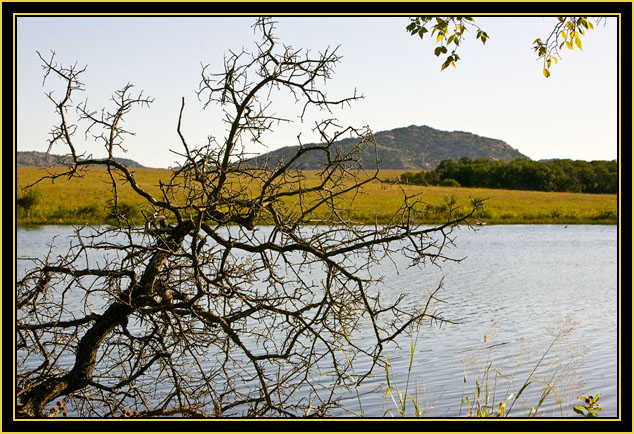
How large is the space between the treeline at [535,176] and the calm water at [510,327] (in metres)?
37.2

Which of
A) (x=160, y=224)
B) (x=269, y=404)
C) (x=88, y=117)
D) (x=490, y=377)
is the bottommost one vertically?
(x=490, y=377)

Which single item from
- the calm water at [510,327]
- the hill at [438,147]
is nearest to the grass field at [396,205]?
the calm water at [510,327]

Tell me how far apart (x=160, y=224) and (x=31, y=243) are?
22.0 m

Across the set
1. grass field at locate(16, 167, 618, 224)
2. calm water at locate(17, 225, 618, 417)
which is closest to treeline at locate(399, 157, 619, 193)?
grass field at locate(16, 167, 618, 224)

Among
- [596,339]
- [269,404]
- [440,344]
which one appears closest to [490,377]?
[440,344]

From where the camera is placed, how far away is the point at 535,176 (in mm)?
63844

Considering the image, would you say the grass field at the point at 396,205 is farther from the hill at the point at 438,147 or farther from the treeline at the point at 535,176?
the hill at the point at 438,147

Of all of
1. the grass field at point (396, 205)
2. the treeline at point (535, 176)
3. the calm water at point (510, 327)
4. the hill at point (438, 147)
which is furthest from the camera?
the hill at point (438, 147)

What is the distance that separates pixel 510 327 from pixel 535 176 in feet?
181

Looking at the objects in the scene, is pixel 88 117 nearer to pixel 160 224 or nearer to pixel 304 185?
pixel 160 224

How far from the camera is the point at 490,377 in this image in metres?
8.29

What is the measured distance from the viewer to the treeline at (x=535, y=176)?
6184 cm

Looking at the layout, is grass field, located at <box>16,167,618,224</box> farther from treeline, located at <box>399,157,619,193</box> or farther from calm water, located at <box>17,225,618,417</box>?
treeline, located at <box>399,157,619,193</box>

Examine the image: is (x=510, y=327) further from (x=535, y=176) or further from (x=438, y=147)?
(x=438, y=147)
